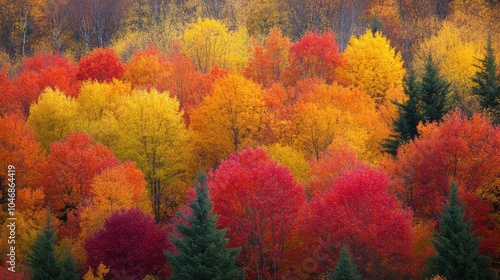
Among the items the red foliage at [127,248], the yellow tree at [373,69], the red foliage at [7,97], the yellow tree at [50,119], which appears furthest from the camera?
the red foliage at [7,97]

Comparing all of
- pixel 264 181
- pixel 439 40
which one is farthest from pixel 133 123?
pixel 439 40

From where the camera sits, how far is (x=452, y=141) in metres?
46.3

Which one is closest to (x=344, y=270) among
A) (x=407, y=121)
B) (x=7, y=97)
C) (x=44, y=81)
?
(x=407, y=121)

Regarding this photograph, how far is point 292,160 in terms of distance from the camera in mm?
56938

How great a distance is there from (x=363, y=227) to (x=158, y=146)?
2334 cm

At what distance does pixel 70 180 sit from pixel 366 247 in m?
26.3

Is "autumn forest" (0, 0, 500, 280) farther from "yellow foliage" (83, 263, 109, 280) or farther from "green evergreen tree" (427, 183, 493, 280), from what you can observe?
"yellow foliage" (83, 263, 109, 280)

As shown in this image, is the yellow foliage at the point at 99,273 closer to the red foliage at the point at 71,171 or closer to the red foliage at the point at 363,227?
the red foliage at the point at 363,227

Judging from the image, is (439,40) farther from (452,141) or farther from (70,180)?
(70,180)

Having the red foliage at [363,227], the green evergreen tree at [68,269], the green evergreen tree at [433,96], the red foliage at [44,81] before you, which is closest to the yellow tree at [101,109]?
the red foliage at [44,81]

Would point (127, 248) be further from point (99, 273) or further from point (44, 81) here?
point (44, 81)

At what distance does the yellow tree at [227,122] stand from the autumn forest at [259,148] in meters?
0.18

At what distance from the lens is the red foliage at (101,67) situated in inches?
3091

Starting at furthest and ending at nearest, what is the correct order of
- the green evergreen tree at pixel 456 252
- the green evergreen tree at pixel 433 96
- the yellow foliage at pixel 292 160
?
the yellow foliage at pixel 292 160, the green evergreen tree at pixel 433 96, the green evergreen tree at pixel 456 252
